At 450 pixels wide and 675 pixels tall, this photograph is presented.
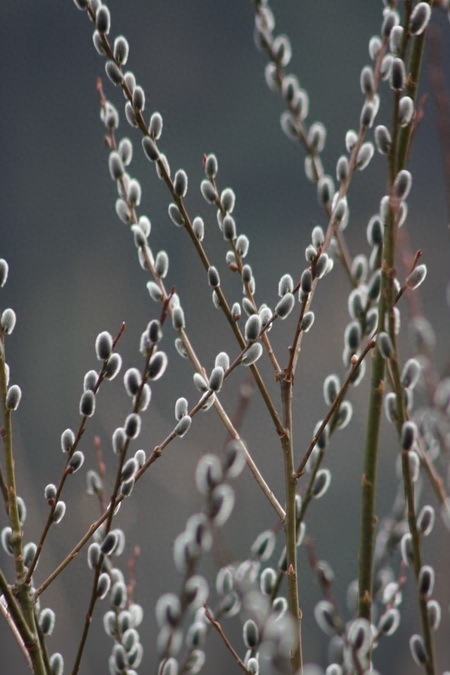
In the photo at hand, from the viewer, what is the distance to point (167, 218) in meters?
2.37

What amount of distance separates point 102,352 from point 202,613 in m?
0.17

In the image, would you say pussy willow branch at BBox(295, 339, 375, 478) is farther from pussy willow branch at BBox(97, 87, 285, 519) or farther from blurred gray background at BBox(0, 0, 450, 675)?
blurred gray background at BBox(0, 0, 450, 675)

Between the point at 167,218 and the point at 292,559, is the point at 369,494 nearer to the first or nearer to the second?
the point at 292,559

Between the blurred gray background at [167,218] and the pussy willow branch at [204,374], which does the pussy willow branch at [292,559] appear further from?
the blurred gray background at [167,218]

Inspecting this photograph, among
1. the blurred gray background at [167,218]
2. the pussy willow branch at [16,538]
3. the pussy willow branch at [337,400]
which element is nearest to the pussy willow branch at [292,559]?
the pussy willow branch at [337,400]

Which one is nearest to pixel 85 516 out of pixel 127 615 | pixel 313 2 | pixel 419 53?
pixel 127 615

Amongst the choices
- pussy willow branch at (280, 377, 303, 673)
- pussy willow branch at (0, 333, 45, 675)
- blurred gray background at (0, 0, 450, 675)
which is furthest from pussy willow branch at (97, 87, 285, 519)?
blurred gray background at (0, 0, 450, 675)

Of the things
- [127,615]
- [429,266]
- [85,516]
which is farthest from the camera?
[429,266]

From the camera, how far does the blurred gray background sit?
7.66 ft

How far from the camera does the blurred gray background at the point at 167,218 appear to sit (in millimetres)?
2334

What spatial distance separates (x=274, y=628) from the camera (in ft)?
1.05

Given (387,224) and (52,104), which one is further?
(52,104)

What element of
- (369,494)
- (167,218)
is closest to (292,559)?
(369,494)

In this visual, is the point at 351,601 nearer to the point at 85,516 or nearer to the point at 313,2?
the point at 85,516
